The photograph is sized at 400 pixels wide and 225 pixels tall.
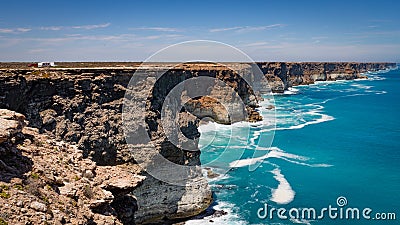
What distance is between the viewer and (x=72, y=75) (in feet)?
77.3

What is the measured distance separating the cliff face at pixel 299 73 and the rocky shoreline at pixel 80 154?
97.6 metres

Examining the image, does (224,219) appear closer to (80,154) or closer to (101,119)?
(101,119)

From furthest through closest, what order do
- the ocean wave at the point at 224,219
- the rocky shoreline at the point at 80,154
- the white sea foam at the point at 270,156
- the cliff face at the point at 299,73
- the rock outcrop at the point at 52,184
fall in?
the cliff face at the point at 299,73, the white sea foam at the point at 270,156, the ocean wave at the point at 224,219, the rocky shoreline at the point at 80,154, the rock outcrop at the point at 52,184

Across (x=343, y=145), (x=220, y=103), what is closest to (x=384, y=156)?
(x=343, y=145)

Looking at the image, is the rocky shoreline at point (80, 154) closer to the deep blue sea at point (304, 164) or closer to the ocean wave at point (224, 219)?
the ocean wave at point (224, 219)

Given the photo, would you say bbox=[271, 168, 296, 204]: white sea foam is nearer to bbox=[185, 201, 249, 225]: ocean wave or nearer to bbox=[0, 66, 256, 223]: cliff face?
bbox=[185, 201, 249, 225]: ocean wave

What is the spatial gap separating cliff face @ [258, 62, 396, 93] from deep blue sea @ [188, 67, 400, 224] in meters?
46.6

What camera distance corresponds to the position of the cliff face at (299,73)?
412 ft

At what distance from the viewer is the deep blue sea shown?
32062 millimetres

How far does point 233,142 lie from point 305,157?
1135 centimetres

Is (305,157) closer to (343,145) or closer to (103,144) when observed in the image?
(343,145)

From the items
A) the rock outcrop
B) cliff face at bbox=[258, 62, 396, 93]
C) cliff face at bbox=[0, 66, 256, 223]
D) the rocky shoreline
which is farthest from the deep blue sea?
cliff face at bbox=[258, 62, 396, 93]

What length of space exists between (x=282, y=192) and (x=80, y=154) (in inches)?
1066

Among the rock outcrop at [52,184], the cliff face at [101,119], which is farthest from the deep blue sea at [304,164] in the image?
the rock outcrop at [52,184]
